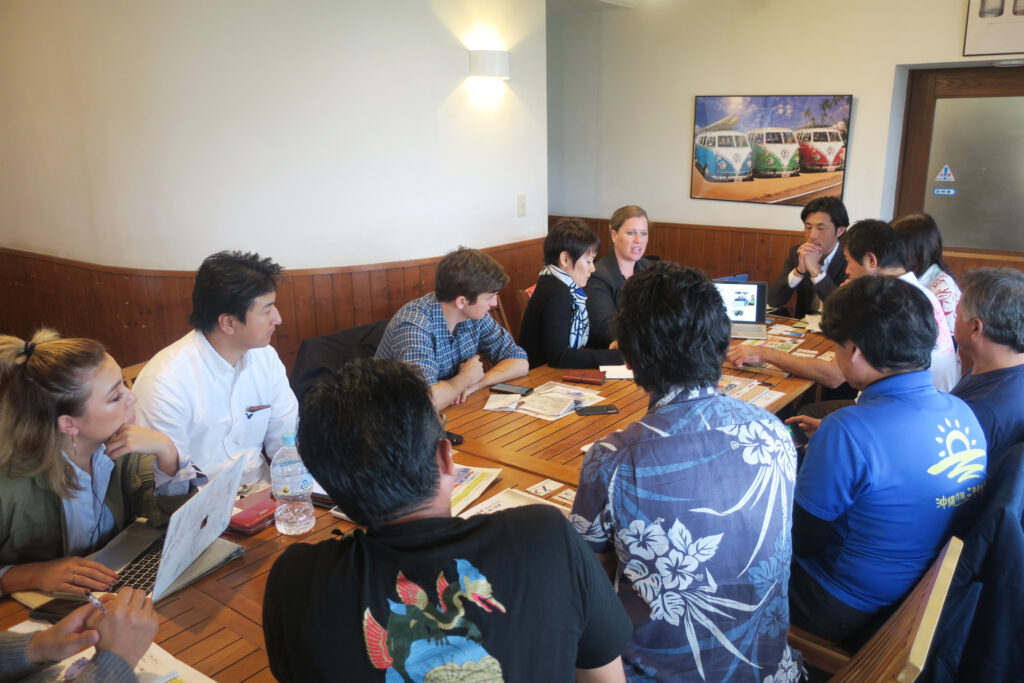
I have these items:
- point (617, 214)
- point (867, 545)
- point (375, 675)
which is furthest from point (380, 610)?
point (617, 214)

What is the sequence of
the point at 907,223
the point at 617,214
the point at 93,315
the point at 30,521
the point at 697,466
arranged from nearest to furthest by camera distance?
1. the point at 697,466
2. the point at 30,521
3. the point at 907,223
4. the point at 617,214
5. the point at 93,315

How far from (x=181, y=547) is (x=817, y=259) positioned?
3.72 metres

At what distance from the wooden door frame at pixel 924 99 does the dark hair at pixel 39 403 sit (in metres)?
5.33

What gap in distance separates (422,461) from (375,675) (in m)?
0.29

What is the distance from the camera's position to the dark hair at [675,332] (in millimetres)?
1426

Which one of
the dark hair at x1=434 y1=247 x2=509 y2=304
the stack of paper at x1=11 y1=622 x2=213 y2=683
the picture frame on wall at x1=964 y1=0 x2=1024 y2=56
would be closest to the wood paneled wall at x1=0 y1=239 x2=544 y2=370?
the dark hair at x1=434 y1=247 x2=509 y2=304

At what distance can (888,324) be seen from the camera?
5.67ft

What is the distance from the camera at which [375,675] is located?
977 mm

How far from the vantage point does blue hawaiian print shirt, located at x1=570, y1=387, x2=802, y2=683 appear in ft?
4.36

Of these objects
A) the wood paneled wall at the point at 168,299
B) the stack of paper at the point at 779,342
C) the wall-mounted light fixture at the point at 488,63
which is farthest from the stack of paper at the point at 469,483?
the wall-mounted light fixture at the point at 488,63

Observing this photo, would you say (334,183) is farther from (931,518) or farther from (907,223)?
(931,518)

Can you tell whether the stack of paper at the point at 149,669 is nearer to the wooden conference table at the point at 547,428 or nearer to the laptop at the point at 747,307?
the wooden conference table at the point at 547,428

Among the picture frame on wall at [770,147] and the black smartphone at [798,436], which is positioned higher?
the picture frame on wall at [770,147]

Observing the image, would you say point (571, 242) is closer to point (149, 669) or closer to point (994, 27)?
point (149, 669)
